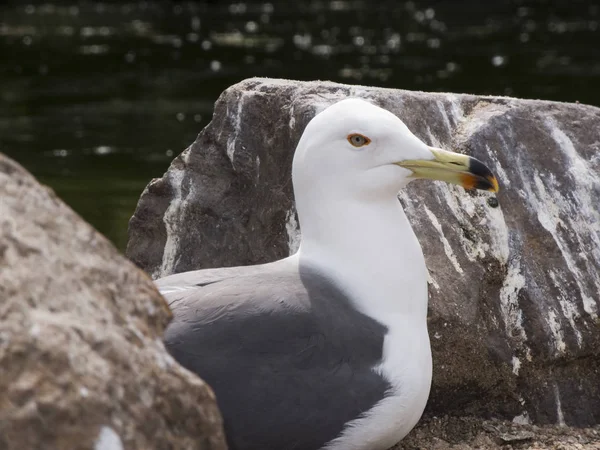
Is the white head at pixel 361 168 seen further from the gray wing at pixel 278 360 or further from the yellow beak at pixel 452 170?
the gray wing at pixel 278 360

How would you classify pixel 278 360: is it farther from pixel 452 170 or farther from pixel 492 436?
pixel 492 436

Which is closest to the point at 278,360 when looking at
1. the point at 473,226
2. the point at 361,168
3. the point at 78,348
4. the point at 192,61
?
the point at 361,168

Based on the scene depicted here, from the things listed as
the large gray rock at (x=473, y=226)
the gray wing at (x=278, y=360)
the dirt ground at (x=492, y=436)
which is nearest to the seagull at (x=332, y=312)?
the gray wing at (x=278, y=360)

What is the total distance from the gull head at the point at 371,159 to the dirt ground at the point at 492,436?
104 centimetres

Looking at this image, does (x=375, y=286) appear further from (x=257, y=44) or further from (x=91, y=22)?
(x=91, y=22)

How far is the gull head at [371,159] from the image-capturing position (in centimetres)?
390

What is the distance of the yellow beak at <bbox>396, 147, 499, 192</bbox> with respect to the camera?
3912 millimetres

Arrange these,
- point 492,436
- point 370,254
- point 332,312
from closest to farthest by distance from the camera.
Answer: point 332,312 < point 370,254 < point 492,436

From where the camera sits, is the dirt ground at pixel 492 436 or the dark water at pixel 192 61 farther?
the dark water at pixel 192 61

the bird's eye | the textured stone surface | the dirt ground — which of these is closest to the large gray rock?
the dirt ground

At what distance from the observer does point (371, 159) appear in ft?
12.8

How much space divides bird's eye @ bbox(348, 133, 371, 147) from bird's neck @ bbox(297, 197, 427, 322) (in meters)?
0.20

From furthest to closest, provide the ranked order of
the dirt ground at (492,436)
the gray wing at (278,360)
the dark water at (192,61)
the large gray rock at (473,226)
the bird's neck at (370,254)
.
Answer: the dark water at (192,61), the large gray rock at (473,226), the dirt ground at (492,436), the bird's neck at (370,254), the gray wing at (278,360)

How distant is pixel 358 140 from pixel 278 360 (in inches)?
33.8
